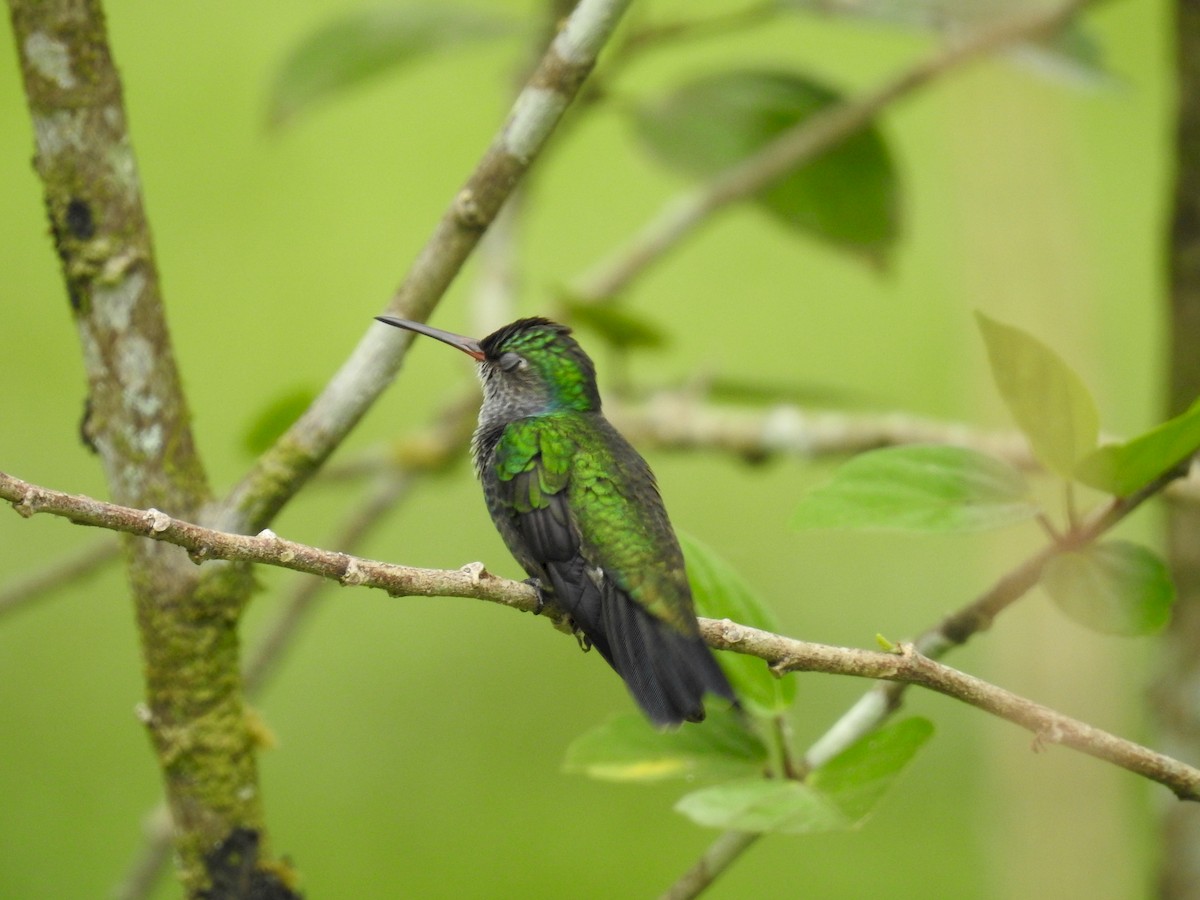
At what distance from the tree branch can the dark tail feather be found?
0.11m

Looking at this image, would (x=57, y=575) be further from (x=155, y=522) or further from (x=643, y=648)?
(x=155, y=522)

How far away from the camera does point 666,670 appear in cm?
94

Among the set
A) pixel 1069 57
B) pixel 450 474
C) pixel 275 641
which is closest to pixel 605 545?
pixel 275 641

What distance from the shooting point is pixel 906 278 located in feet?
10.7

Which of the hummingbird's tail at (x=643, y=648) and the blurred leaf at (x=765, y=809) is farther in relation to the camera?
the hummingbird's tail at (x=643, y=648)

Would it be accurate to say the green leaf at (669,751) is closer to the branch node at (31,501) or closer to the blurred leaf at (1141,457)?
the blurred leaf at (1141,457)

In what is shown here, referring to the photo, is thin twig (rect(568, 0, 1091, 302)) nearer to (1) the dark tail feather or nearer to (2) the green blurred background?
(2) the green blurred background

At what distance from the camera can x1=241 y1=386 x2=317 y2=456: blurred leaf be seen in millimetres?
1245

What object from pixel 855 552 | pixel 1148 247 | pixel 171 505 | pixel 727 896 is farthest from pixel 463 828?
pixel 1148 247

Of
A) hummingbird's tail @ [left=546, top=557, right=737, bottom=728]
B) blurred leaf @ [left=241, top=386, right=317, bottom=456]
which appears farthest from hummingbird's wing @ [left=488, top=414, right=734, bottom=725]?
blurred leaf @ [left=241, top=386, right=317, bottom=456]

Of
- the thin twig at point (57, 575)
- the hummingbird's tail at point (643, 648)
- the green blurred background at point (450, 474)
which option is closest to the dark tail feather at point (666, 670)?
the hummingbird's tail at point (643, 648)

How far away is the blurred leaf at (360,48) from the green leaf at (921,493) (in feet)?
4.03

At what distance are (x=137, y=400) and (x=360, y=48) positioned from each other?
40.2 inches

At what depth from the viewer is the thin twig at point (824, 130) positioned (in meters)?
1.80
